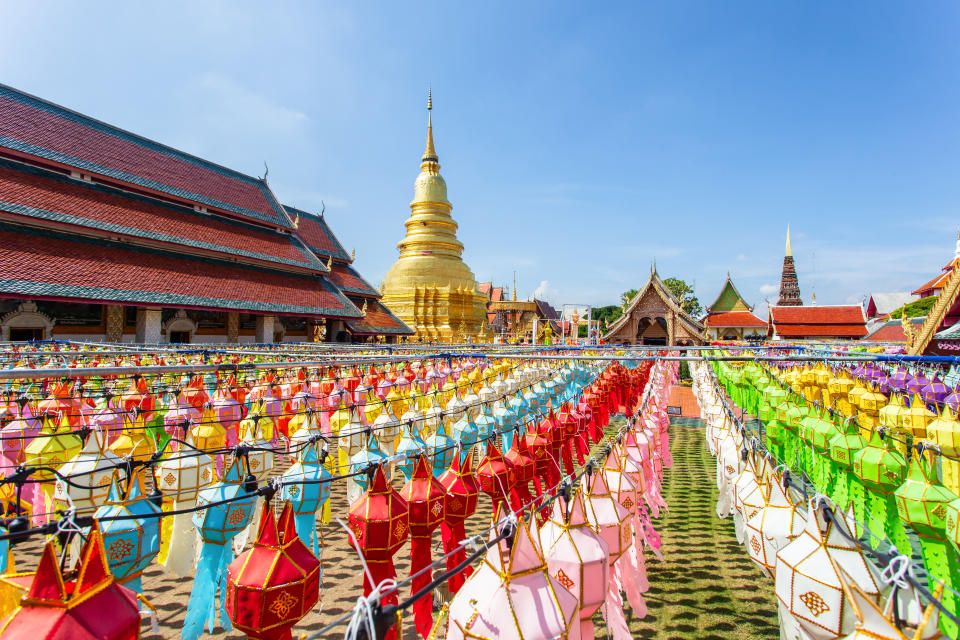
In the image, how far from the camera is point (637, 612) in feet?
12.9

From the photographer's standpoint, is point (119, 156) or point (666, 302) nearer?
point (119, 156)

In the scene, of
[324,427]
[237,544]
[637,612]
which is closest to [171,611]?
[237,544]

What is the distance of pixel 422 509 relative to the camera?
3.53 m

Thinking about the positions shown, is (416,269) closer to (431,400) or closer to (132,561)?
(431,400)

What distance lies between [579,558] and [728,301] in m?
42.6

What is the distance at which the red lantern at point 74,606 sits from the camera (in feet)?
5.33

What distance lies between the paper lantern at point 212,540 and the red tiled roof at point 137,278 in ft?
52.5

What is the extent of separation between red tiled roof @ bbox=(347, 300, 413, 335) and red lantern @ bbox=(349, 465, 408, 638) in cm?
2222

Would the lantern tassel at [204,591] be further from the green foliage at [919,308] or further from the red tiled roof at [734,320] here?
the green foliage at [919,308]

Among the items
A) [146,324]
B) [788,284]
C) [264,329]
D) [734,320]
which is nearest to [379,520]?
[146,324]

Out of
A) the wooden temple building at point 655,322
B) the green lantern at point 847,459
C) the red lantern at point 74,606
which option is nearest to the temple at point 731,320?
the wooden temple building at point 655,322

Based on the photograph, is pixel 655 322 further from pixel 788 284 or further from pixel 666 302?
pixel 788 284

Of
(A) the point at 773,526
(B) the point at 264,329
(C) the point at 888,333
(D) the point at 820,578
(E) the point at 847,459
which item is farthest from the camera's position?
(C) the point at 888,333

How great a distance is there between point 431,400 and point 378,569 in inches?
159
